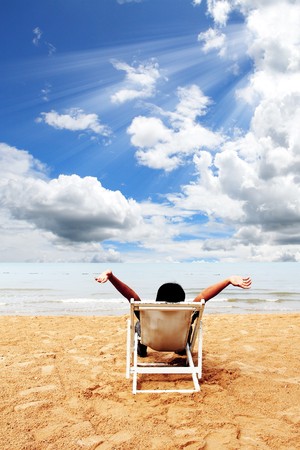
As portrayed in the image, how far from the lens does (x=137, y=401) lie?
424cm

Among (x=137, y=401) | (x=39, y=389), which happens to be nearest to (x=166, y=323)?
(x=137, y=401)

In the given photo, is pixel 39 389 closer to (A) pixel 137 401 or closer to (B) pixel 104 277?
(A) pixel 137 401

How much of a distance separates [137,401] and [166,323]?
0.99 metres

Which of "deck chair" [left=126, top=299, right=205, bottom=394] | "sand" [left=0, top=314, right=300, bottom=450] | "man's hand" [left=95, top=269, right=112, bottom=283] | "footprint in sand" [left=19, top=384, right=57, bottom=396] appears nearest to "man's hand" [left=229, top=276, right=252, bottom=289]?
"deck chair" [left=126, top=299, right=205, bottom=394]

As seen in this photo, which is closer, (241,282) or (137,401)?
(137,401)

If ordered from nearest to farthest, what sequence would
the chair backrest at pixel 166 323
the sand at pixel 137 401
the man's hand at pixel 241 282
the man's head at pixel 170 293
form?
the sand at pixel 137 401
the man's hand at pixel 241 282
the chair backrest at pixel 166 323
the man's head at pixel 170 293

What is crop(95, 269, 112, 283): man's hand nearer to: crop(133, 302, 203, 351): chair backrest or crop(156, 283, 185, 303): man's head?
crop(133, 302, 203, 351): chair backrest

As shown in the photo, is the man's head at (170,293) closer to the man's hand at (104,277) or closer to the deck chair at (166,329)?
the deck chair at (166,329)

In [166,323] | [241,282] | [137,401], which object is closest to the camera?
[137,401]

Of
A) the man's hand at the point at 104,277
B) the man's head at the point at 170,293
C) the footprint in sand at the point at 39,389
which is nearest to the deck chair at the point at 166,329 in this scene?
the man's head at the point at 170,293

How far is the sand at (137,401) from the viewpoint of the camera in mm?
3359

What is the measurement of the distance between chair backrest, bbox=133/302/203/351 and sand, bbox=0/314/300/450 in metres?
0.58

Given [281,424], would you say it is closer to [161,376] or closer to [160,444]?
[160,444]

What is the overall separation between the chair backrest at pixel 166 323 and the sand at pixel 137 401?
0.58m
